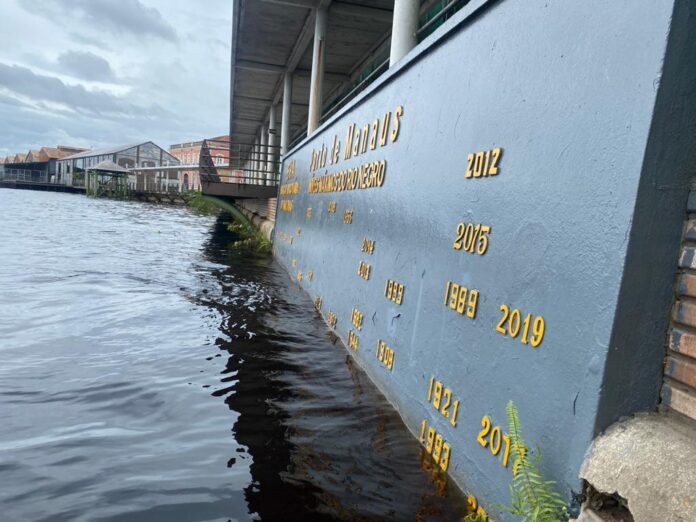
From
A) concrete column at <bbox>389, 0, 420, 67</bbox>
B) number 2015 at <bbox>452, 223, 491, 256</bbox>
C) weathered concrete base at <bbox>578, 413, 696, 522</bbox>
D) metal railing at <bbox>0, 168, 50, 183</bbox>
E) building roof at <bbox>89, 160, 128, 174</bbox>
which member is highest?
concrete column at <bbox>389, 0, 420, 67</bbox>

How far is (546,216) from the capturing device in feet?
7.13

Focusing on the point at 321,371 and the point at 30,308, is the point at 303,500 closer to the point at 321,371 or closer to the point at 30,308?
the point at 321,371

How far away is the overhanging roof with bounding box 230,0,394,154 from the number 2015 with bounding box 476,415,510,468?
9.17 m

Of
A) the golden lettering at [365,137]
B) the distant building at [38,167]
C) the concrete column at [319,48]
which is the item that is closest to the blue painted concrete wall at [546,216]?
the golden lettering at [365,137]

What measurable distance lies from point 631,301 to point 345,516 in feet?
5.31

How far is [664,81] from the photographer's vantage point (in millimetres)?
1688

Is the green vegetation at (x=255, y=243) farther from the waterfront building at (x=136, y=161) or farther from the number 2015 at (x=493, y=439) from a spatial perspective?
the waterfront building at (x=136, y=161)

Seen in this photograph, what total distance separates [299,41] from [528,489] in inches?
509

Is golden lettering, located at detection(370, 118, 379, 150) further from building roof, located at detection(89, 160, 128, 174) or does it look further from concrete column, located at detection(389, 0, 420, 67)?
building roof, located at detection(89, 160, 128, 174)

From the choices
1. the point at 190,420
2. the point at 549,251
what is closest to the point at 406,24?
the point at 549,251

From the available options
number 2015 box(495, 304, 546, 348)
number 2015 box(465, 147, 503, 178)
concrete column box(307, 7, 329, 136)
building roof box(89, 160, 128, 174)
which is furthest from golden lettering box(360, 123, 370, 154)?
building roof box(89, 160, 128, 174)

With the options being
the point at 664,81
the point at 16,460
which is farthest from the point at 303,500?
the point at 664,81

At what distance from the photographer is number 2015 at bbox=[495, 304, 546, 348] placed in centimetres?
212

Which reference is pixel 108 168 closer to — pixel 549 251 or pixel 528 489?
pixel 549 251
